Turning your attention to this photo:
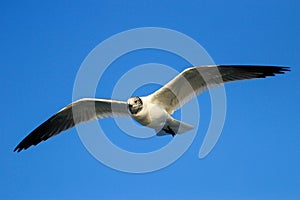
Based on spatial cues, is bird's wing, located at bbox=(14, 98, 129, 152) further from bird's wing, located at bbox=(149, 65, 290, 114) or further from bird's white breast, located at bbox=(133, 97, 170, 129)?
bird's wing, located at bbox=(149, 65, 290, 114)

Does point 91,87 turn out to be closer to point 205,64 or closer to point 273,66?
point 205,64

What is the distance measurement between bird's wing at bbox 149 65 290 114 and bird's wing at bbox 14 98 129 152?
3.03 feet

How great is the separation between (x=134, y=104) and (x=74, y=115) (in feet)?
6.30

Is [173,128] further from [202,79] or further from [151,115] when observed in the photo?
[202,79]

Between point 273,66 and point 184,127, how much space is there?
6.79 feet

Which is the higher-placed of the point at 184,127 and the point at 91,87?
the point at 91,87

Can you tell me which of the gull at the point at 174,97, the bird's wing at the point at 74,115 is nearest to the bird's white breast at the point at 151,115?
the gull at the point at 174,97

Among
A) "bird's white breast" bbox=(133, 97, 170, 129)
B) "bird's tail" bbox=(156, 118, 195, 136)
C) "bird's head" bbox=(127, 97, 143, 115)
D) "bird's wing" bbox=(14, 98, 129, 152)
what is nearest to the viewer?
"bird's head" bbox=(127, 97, 143, 115)

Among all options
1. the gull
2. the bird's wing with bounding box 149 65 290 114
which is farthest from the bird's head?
the bird's wing with bounding box 149 65 290 114

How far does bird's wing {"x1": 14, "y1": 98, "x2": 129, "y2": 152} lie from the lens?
11.6 metres

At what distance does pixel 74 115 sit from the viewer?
12.0 metres

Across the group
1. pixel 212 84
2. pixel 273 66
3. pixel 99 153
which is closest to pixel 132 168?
pixel 99 153

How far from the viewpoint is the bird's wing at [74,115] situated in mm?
11602

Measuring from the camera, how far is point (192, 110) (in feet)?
37.8
